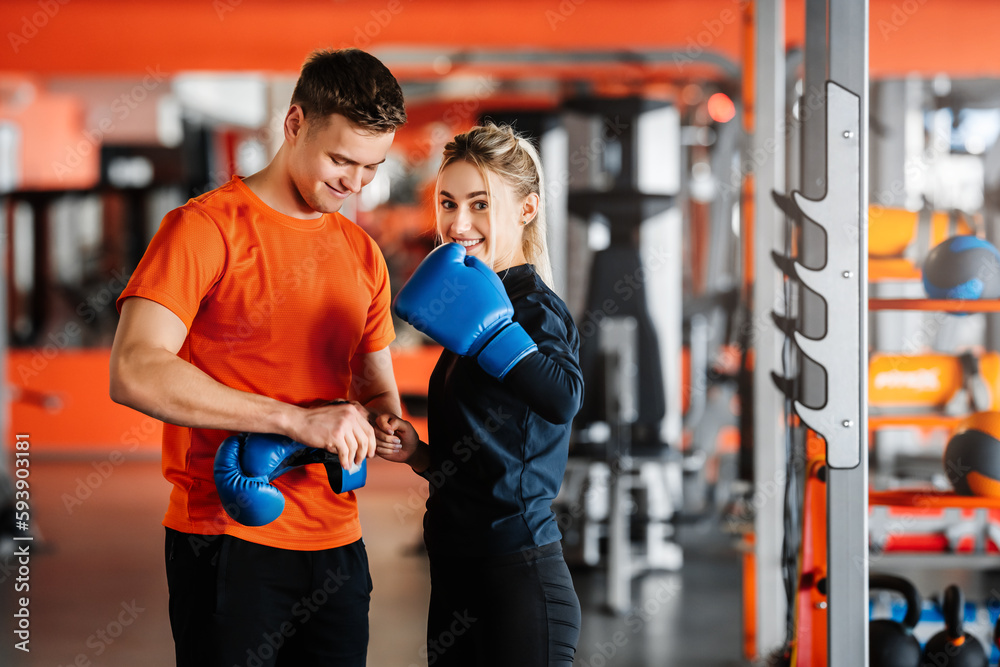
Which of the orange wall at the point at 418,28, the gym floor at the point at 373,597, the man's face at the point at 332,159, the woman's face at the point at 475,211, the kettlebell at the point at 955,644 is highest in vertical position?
the orange wall at the point at 418,28

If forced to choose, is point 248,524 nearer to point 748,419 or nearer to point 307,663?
point 307,663

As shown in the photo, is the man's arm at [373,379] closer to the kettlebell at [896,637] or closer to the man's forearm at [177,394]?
the man's forearm at [177,394]

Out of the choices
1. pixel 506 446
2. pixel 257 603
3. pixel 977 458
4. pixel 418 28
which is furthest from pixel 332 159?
pixel 418 28

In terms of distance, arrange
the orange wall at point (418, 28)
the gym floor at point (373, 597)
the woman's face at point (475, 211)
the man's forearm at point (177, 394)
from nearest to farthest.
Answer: the man's forearm at point (177, 394), the woman's face at point (475, 211), the gym floor at point (373, 597), the orange wall at point (418, 28)

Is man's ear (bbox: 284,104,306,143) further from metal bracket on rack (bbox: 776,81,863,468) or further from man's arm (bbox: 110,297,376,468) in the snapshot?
metal bracket on rack (bbox: 776,81,863,468)

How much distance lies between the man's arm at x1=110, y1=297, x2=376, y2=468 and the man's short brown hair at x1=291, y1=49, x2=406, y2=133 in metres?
0.42

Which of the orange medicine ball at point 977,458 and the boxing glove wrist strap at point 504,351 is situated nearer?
the boxing glove wrist strap at point 504,351

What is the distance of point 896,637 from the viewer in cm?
256

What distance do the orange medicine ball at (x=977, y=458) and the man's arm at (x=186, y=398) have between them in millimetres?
1866

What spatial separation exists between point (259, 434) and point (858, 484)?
137cm

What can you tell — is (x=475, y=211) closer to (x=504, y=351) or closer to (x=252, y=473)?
(x=504, y=351)

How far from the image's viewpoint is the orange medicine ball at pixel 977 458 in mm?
2381

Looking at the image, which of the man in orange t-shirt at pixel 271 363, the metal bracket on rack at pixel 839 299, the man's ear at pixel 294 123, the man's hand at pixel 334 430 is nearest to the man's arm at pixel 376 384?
the man in orange t-shirt at pixel 271 363

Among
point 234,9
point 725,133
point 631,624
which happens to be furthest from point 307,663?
point 234,9
